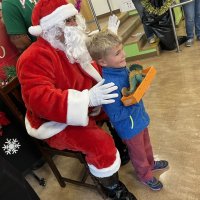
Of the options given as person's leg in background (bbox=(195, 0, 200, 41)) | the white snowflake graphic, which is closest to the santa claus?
the white snowflake graphic

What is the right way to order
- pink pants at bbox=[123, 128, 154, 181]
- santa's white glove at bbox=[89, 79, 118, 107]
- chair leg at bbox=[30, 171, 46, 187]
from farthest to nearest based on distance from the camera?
chair leg at bbox=[30, 171, 46, 187] → pink pants at bbox=[123, 128, 154, 181] → santa's white glove at bbox=[89, 79, 118, 107]

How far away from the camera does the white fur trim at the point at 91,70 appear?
1471 mm

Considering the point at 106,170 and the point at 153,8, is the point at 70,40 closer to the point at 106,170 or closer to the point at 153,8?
the point at 106,170

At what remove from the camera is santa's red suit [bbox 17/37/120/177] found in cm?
126

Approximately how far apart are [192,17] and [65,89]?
94.4 inches

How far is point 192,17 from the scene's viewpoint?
3178 millimetres

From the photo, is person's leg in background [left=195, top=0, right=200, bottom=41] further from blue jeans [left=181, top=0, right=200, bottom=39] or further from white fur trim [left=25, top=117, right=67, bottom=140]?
white fur trim [left=25, top=117, right=67, bottom=140]

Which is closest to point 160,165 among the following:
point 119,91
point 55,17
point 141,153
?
point 141,153

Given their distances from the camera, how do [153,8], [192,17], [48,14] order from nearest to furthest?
[48,14]
[153,8]
[192,17]

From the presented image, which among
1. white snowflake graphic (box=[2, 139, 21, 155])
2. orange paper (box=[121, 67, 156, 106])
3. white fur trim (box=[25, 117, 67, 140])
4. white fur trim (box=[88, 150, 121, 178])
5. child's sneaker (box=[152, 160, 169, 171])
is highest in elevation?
orange paper (box=[121, 67, 156, 106])

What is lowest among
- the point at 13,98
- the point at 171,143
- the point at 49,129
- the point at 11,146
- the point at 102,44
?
the point at 171,143

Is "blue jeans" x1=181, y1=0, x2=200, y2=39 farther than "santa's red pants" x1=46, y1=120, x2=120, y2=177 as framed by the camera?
Yes

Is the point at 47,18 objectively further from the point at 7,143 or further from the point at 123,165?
the point at 123,165

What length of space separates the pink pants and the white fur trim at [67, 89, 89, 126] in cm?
31
